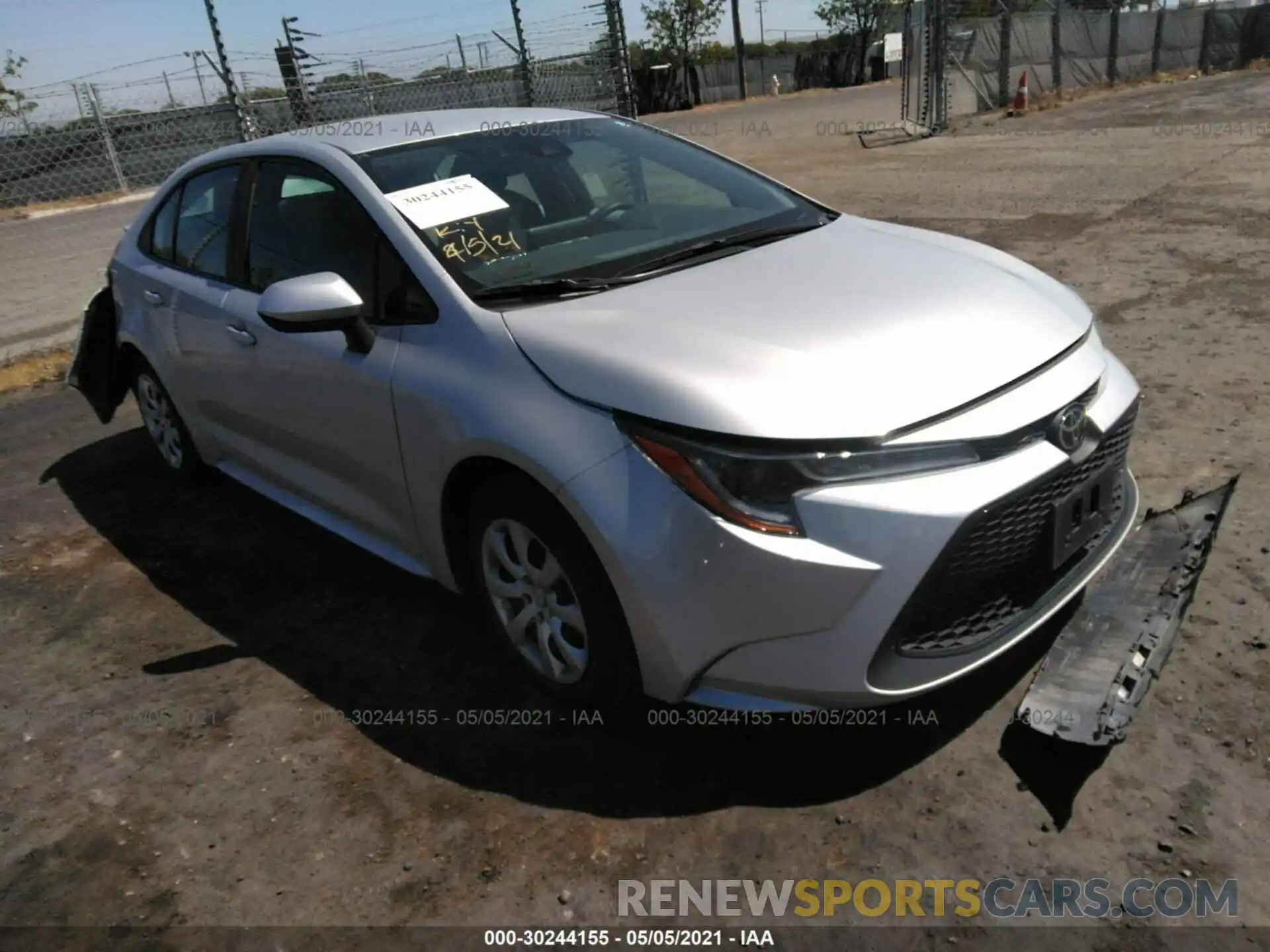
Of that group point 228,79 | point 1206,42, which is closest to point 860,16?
point 1206,42

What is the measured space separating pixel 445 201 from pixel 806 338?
1.35m

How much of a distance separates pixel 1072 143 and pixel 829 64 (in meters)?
36.7

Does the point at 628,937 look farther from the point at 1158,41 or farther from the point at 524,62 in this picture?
the point at 1158,41

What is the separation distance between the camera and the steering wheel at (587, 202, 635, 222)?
11.0 feet

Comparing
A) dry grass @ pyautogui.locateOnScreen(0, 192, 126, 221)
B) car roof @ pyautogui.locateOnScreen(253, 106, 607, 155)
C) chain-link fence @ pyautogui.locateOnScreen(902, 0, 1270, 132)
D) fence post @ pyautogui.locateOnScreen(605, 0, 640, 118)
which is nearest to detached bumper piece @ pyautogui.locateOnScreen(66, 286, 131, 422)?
car roof @ pyautogui.locateOnScreen(253, 106, 607, 155)

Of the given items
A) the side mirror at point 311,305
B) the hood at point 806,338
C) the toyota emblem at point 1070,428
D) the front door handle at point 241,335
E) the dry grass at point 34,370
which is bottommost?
the dry grass at point 34,370

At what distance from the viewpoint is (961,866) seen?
2.24m

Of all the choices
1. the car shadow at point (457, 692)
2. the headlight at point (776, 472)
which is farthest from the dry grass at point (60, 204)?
the headlight at point (776, 472)

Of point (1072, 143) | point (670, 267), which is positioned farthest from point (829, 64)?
point (670, 267)

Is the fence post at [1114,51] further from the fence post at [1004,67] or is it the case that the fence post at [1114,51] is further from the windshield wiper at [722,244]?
the windshield wiper at [722,244]

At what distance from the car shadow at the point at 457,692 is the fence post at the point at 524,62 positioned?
10986 mm

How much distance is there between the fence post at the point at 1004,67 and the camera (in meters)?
18.3

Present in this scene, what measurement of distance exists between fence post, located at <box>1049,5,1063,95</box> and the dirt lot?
58.9 ft

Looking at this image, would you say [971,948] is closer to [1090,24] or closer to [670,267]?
[670,267]
